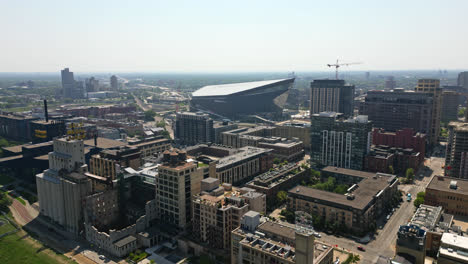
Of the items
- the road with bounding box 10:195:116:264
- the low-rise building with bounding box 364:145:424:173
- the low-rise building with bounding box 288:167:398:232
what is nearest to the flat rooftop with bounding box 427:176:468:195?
the low-rise building with bounding box 288:167:398:232

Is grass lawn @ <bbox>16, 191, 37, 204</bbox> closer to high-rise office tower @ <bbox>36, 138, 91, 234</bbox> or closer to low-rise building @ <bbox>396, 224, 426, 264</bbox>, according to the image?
high-rise office tower @ <bbox>36, 138, 91, 234</bbox>

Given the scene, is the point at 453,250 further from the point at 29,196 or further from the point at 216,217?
the point at 29,196

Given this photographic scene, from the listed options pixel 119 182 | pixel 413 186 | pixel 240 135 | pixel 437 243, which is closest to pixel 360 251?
pixel 437 243

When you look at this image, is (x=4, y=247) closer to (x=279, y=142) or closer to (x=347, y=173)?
(x=347, y=173)

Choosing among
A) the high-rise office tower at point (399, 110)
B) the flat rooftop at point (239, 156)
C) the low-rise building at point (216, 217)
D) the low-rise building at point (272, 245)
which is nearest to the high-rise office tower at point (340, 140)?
the flat rooftop at point (239, 156)

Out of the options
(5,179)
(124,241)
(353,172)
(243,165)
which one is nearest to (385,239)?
(353,172)
